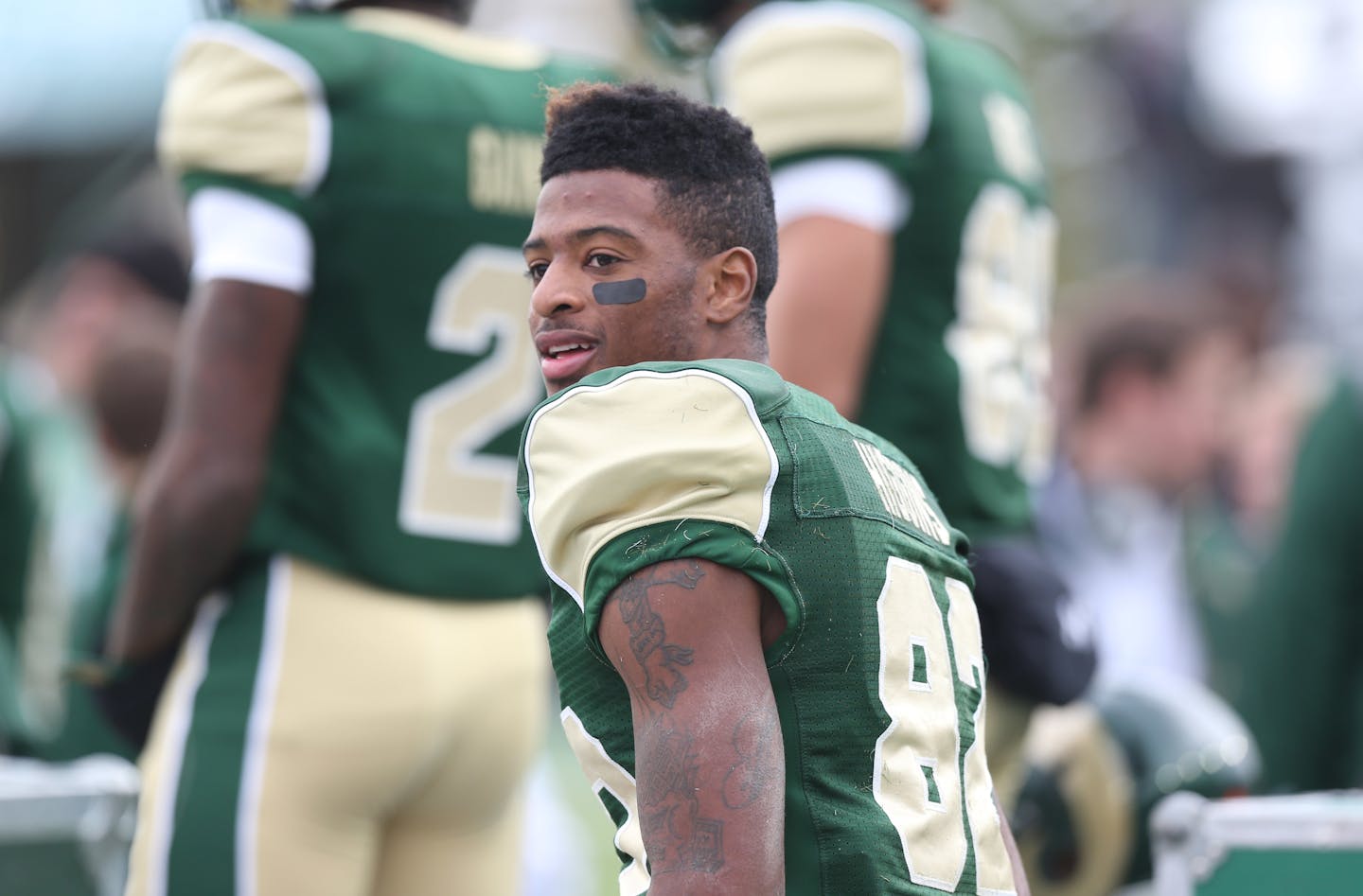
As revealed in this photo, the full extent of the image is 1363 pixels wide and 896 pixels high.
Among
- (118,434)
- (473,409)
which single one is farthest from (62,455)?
(473,409)

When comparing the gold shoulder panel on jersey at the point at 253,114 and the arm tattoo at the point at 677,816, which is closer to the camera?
the arm tattoo at the point at 677,816

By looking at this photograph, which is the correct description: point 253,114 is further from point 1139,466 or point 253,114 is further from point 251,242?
point 1139,466

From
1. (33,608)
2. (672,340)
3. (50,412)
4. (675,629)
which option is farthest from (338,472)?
(50,412)

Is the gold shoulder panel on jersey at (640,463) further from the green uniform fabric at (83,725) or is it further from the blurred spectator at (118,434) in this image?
the green uniform fabric at (83,725)

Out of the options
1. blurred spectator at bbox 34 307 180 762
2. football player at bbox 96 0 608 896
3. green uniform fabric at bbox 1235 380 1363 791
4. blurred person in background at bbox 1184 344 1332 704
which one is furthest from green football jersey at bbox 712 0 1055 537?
blurred person in background at bbox 1184 344 1332 704

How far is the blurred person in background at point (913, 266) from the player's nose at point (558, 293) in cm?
119

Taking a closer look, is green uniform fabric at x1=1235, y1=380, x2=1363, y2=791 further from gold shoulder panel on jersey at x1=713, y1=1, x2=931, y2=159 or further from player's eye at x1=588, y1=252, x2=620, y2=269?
player's eye at x1=588, y1=252, x2=620, y2=269

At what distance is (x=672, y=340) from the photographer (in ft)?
7.24

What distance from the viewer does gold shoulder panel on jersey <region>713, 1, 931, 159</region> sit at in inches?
139

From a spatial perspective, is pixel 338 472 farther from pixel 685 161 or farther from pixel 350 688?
pixel 685 161

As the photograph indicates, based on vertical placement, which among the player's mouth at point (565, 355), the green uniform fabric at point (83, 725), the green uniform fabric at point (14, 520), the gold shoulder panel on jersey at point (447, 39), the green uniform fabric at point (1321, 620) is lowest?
the green uniform fabric at point (83, 725)

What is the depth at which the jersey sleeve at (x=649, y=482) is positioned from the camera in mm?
1926

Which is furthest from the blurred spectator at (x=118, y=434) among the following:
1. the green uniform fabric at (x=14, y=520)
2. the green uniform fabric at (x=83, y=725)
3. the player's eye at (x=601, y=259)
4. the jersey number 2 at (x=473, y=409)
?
the player's eye at (x=601, y=259)

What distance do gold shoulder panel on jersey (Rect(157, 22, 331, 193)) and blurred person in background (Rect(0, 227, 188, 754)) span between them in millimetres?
2276
